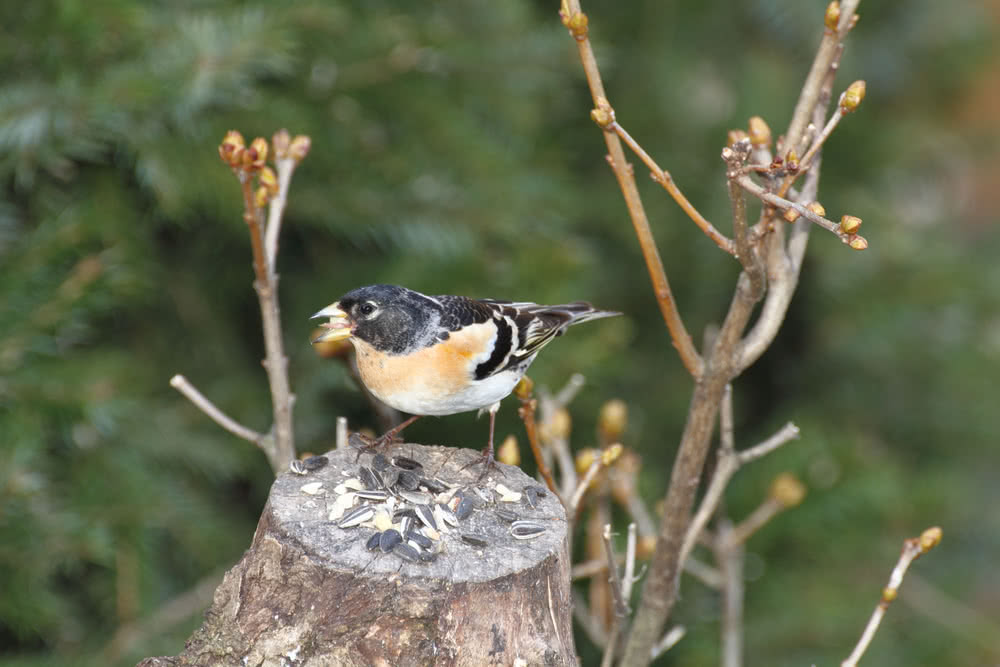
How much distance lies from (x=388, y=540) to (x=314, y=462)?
1.37 ft

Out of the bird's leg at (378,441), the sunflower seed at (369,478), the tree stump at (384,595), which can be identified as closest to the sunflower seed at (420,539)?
the tree stump at (384,595)

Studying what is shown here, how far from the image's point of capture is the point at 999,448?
4836 millimetres

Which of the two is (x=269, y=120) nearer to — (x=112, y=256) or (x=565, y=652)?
(x=112, y=256)

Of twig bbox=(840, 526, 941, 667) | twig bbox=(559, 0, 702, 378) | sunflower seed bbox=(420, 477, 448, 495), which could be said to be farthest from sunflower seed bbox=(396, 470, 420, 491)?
twig bbox=(840, 526, 941, 667)

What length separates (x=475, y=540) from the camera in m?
2.11

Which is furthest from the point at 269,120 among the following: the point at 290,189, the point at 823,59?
the point at 823,59

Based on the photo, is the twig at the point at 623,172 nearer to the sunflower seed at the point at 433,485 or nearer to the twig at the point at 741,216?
the twig at the point at 741,216

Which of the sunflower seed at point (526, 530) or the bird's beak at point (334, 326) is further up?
the bird's beak at point (334, 326)

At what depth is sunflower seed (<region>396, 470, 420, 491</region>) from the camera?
2.39 m

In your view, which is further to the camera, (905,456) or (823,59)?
(905,456)

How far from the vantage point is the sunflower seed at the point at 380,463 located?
2.42m

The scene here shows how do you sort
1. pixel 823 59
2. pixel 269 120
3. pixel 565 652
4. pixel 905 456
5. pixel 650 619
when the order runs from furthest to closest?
1. pixel 905 456
2. pixel 269 120
3. pixel 650 619
4. pixel 823 59
5. pixel 565 652

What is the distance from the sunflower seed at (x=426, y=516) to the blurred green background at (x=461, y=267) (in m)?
1.00

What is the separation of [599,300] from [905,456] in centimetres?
155
